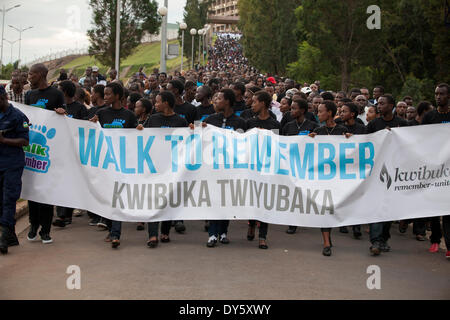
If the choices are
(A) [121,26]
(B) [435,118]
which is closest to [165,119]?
(B) [435,118]

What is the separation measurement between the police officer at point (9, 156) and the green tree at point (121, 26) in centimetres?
3839

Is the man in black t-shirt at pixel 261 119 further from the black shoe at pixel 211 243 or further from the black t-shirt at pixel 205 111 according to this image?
Result: the black t-shirt at pixel 205 111

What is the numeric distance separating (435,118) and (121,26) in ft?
132

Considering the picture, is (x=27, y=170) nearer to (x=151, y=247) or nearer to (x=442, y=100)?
(x=151, y=247)

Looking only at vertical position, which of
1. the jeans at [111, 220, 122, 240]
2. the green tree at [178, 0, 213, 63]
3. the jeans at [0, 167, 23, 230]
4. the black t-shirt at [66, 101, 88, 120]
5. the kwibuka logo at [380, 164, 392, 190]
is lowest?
the jeans at [111, 220, 122, 240]

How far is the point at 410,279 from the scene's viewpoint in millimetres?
7152

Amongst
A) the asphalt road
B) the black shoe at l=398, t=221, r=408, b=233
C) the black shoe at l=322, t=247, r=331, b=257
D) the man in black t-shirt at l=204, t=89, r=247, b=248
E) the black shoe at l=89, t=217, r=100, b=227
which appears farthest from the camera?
the black shoe at l=398, t=221, r=408, b=233

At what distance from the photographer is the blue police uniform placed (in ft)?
25.9

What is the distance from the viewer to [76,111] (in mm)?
10047

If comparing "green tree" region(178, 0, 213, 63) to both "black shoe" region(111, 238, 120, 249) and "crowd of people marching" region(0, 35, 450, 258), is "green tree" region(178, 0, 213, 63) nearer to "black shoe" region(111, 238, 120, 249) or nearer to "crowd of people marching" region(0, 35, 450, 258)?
"crowd of people marching" region(0, 35, 450, 258)

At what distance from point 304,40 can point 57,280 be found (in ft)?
101

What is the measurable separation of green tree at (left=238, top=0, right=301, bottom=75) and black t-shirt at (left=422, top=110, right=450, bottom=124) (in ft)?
114

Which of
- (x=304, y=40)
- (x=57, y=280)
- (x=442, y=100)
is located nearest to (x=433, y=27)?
(x=304, y=40)

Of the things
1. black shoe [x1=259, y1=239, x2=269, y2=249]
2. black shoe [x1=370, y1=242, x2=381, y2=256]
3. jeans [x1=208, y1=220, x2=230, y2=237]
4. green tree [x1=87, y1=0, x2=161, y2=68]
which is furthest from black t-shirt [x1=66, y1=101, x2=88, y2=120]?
green tree [x1=87, y1=0, x2=161, y2=68]
